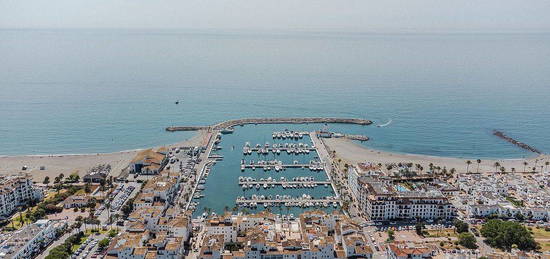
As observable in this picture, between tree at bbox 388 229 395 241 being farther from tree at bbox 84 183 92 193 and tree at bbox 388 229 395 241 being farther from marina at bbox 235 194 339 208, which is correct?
tree at bbox 84 183 92 193

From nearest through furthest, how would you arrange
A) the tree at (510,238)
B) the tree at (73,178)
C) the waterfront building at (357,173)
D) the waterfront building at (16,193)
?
the tree at (510,238) → the waterfront building at (16,193) → the waterfront building at (357,173) → the tree at (73,178)

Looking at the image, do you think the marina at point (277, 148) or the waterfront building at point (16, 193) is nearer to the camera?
the waterfront building at point (16, 193)

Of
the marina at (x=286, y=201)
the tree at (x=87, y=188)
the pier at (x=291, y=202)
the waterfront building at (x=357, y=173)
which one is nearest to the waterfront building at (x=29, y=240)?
the tree at (x=87, y=188)

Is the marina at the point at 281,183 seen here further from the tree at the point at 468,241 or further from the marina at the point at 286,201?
the tree at the point at 468,241

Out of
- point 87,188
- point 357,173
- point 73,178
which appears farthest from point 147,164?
point 357,173

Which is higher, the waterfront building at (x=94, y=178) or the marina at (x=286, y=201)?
the waterfront building at (x=94, y=178)
